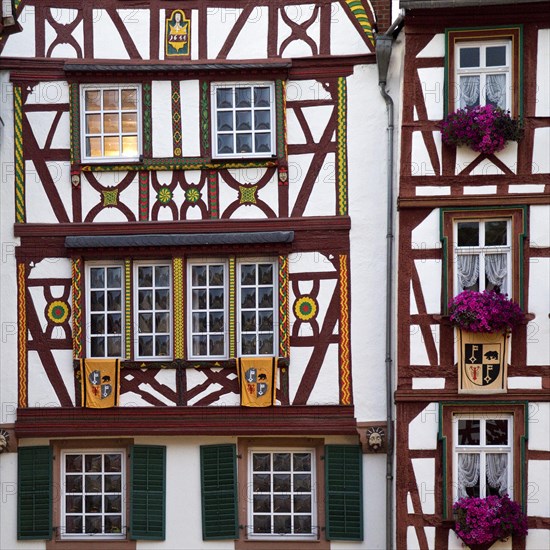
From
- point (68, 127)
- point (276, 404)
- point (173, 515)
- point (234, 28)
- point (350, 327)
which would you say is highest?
point (234, 28)

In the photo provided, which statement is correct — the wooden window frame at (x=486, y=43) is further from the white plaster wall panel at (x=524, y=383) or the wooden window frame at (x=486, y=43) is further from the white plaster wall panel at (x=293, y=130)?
the white plaster wall panel at (x=524, y=383)

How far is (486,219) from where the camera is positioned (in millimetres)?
15750

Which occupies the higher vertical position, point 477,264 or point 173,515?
point 477,264

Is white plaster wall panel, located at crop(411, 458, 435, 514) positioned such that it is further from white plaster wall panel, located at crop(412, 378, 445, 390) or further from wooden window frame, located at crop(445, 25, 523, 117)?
wooden window frame, located at crop(445, 25, 523, 117)

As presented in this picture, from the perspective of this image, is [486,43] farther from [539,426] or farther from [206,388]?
[206,388]

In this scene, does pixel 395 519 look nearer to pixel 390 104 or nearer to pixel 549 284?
pixel 549 284

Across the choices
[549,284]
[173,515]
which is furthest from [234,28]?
[173,515]

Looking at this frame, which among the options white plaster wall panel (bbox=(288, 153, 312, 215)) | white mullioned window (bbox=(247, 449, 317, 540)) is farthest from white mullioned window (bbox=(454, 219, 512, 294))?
white mullioned window (bbox=(247, 449, 317, 540))

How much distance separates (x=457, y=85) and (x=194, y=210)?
4.03m

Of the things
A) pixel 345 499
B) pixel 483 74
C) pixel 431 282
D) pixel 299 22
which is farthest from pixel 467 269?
pixel 299 22

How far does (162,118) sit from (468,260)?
4.76m

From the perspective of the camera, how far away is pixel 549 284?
15.5 metres

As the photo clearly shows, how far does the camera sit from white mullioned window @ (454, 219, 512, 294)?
15.7 metres

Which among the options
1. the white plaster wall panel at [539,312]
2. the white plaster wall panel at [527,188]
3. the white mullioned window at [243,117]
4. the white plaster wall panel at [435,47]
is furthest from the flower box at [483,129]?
the white mullioned window at [243,117]
